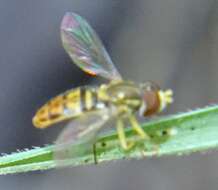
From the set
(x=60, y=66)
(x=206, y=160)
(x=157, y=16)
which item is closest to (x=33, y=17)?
(x=60, y=66)

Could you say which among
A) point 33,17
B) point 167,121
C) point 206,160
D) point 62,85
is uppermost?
point 167,121

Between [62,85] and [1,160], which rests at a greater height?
[1,160]

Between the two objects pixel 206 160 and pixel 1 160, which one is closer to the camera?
pixel 1 160

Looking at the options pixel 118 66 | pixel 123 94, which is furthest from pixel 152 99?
pixel 118 66

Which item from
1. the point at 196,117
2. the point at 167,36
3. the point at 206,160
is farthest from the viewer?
the point at 167,36

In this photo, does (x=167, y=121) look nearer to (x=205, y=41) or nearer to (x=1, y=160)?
(x=1, y=160)

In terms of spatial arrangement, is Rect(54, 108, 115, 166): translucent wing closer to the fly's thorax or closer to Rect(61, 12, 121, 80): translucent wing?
the fly's thorax
